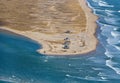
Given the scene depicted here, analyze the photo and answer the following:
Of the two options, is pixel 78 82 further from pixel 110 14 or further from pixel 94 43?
pixel 110 14

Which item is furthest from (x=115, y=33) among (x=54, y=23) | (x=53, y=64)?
(x=53, y=64)

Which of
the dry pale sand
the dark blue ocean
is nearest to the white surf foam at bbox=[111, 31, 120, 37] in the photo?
the dark blue ocean

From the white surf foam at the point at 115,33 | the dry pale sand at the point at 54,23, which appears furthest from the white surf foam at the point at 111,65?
the white surf foam at the point at 115,33

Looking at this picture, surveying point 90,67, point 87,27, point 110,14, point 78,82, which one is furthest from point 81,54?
point 110,14

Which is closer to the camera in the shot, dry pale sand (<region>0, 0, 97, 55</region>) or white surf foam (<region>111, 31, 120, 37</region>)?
dry pale sand (<region>0, 0, 97, 55</region>)

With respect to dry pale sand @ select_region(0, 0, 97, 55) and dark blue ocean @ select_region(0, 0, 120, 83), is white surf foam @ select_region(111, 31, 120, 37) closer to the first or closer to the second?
dark blue ocean @ select_region(0, 0, 120, 83)

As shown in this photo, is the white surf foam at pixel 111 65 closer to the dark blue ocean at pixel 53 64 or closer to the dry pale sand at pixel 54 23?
the dark blue ocean at pixel 53 64

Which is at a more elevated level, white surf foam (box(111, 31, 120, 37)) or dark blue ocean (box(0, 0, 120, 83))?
white surf foam (box(111, 31, 120, 37))
